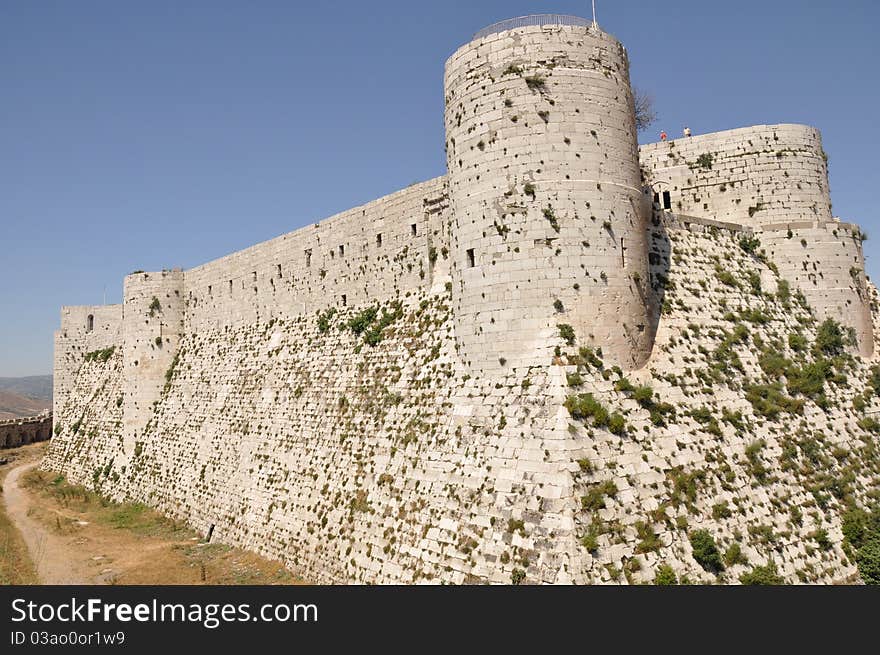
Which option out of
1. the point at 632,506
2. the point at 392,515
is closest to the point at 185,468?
the point at 392,515

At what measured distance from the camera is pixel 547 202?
15609mm

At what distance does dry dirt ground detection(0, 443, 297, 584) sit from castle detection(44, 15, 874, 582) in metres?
→ 1.04

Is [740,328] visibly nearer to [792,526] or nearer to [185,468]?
[792,526]

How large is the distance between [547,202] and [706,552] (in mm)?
9006

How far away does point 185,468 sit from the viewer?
28312 millimetres

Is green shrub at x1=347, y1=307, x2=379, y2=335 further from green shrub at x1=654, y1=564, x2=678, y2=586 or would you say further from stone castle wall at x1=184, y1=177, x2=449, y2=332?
green shrub at x1=654, y1=564, x2=678, y2=586

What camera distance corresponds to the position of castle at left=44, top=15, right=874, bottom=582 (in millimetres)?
13961

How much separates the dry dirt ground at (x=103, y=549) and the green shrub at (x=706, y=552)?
12.1m

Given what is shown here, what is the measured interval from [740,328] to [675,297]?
2.57m

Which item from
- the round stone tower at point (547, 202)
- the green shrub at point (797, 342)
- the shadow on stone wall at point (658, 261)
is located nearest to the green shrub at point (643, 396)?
the round stone tower at point (547, 202)

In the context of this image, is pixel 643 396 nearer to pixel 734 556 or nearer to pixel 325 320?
pixel 734 556

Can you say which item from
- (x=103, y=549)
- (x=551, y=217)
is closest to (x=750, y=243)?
(x=551, y=217)

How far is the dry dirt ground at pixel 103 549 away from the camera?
20453 mm
